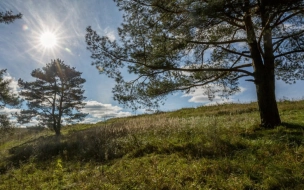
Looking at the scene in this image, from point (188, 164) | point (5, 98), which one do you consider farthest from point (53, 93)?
point (188, 164)

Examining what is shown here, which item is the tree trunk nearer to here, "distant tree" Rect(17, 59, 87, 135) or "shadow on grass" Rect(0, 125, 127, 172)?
"shadow on grass" Rect(0, 125, 127, 172)

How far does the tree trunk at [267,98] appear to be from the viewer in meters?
7.75

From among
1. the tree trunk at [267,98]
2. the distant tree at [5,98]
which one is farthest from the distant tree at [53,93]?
the tree trunk at [267,98]

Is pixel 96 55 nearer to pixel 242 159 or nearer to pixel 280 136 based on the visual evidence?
pixel 242 159


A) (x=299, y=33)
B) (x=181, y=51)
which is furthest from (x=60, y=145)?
(x=299, y=33)

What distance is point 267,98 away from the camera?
25.5 ft

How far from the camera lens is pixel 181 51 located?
27.6 feet

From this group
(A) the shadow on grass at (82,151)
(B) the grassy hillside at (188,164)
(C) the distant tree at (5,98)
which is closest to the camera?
(B) the grassy hillside at (188,164)

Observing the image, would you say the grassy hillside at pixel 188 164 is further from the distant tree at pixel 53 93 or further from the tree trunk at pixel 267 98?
the distant tree at pixel 53 93

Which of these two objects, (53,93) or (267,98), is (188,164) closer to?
(267,98)

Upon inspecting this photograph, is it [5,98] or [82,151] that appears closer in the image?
[82,151]

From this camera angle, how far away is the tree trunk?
7.75 metres

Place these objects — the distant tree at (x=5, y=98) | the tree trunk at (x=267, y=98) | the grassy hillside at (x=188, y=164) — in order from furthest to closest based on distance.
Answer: the distant tree at (x=5, y=98), the tree trunk at (x=267, y=98), the grassy hillside at (x=188, y=164)

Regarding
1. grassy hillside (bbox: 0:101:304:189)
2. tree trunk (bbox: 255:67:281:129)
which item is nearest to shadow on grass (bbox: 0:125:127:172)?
grassy hillside (bbox: 0:101:304:189)
